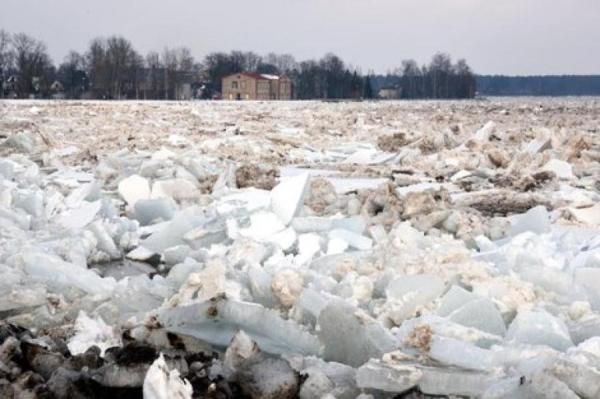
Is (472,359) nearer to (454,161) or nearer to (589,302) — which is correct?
(589,302)

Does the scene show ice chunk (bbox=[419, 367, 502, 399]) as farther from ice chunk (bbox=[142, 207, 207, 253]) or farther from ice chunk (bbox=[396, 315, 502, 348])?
ice chunk (bbox=[142, 207, 207, 253])

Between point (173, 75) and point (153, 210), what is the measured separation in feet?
191

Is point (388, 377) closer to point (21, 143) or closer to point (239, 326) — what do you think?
point (239, 326)

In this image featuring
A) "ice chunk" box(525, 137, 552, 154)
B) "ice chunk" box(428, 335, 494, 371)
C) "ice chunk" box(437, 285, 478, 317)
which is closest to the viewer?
"ice chunk" box(428, 335, 494, 371)

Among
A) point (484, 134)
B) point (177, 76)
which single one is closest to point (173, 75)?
point (177, 76)

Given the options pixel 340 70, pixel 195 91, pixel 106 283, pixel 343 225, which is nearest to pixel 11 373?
pixel 106 283

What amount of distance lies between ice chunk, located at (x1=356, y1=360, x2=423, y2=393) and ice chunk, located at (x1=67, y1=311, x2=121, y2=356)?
3.54ft

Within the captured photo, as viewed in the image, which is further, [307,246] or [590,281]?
[307,246]

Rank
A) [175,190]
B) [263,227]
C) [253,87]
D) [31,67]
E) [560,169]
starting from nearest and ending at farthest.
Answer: [263,227], [175,190], [560,169], [31,67], [253,87]

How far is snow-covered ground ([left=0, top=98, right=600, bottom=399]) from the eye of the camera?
7.96ft

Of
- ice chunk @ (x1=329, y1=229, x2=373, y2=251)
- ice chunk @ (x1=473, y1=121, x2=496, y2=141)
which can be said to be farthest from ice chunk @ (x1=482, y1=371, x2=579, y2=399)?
ice chunk @ (x1=473, y1=121, x2=496, y2=141)

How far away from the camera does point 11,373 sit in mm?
2520

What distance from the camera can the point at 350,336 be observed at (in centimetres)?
284

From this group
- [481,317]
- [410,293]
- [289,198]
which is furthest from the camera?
[289,198]
